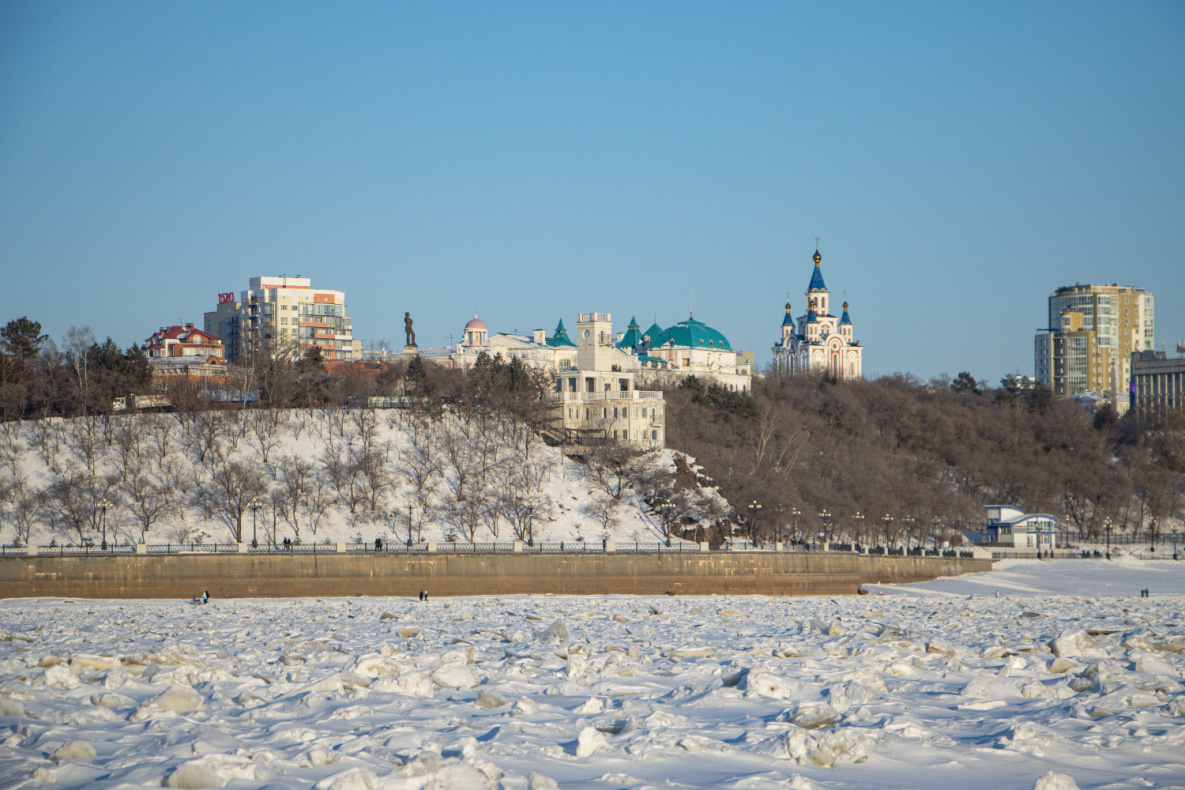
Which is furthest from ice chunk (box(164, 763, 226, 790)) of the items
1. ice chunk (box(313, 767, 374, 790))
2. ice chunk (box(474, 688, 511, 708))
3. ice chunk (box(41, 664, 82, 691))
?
ice chunk (box(41, 664, 82, 691))

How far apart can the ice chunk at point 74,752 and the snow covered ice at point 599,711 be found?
0.02 metres

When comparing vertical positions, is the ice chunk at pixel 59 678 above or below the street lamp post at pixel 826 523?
above

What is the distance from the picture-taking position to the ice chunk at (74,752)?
8312 millimetres

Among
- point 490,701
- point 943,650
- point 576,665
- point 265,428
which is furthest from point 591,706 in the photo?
point 265,428

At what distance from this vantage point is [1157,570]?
51406 millimetres

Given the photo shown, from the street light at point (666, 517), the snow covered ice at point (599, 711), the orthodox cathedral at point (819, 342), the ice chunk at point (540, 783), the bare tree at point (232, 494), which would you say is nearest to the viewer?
the ice chunk at point (540, 783)

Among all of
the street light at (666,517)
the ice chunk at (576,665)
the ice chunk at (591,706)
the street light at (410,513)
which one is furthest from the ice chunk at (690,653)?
the street light at (666,517)

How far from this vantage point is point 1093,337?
163 meters

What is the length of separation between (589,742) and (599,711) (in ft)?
5.87

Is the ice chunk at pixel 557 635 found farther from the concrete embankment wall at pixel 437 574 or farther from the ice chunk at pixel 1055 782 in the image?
the concrete embankment wall at pixel 437 574

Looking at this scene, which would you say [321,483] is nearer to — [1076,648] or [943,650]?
[943,650]

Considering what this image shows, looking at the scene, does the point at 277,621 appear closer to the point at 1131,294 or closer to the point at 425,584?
the point at 425,584

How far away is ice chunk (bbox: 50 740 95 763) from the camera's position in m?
8.31

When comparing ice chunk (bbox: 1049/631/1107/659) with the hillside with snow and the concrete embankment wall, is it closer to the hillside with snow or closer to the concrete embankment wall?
the concrete embankment wall
